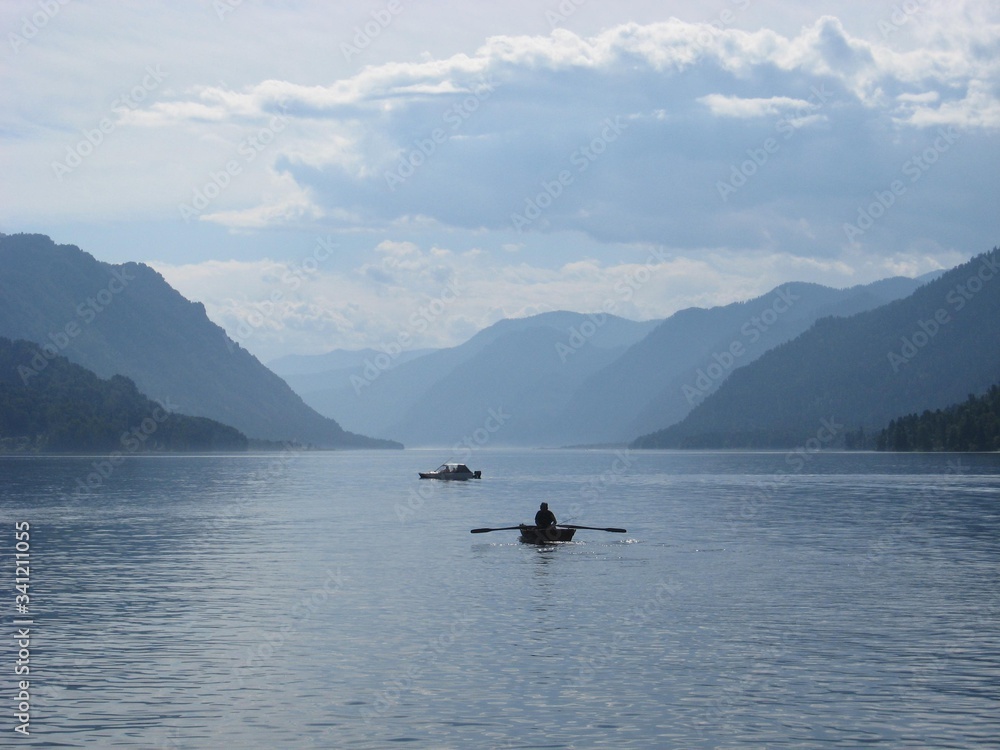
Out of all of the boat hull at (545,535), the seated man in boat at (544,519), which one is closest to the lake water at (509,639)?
the boat hull at (545,535)

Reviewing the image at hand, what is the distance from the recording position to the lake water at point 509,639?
34500 millimetres

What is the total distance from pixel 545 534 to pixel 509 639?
41099mm

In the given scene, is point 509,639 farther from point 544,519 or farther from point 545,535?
point 544,519

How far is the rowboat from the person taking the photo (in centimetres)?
8875

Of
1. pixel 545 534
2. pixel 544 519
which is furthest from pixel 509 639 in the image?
pixel 544 519

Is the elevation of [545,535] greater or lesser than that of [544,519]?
lesser

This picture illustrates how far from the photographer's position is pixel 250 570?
72.7 metres

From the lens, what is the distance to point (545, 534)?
291 feet

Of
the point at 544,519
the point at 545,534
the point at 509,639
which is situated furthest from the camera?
the point at 544,519

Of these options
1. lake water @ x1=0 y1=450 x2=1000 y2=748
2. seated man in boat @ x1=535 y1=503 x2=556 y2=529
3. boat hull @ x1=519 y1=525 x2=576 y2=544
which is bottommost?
lake water @ x1=0 y1=450 x2=1000 y2=748

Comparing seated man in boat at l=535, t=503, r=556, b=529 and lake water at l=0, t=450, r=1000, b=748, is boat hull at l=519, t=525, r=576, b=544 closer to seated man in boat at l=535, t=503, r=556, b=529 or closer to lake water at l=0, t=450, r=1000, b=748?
seated man in boat at l=535, t=503, r=556, b=529

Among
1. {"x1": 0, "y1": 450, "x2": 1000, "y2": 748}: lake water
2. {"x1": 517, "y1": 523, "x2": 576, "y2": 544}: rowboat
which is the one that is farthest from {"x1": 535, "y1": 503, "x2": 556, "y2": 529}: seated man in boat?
{"x1": 0, "y1": 450, "x2": 1000, "y2": 748}: lake water

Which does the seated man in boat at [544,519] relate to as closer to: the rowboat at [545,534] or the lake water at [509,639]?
the rowboat at [545,534]

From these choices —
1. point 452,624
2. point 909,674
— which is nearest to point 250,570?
point 452,624
